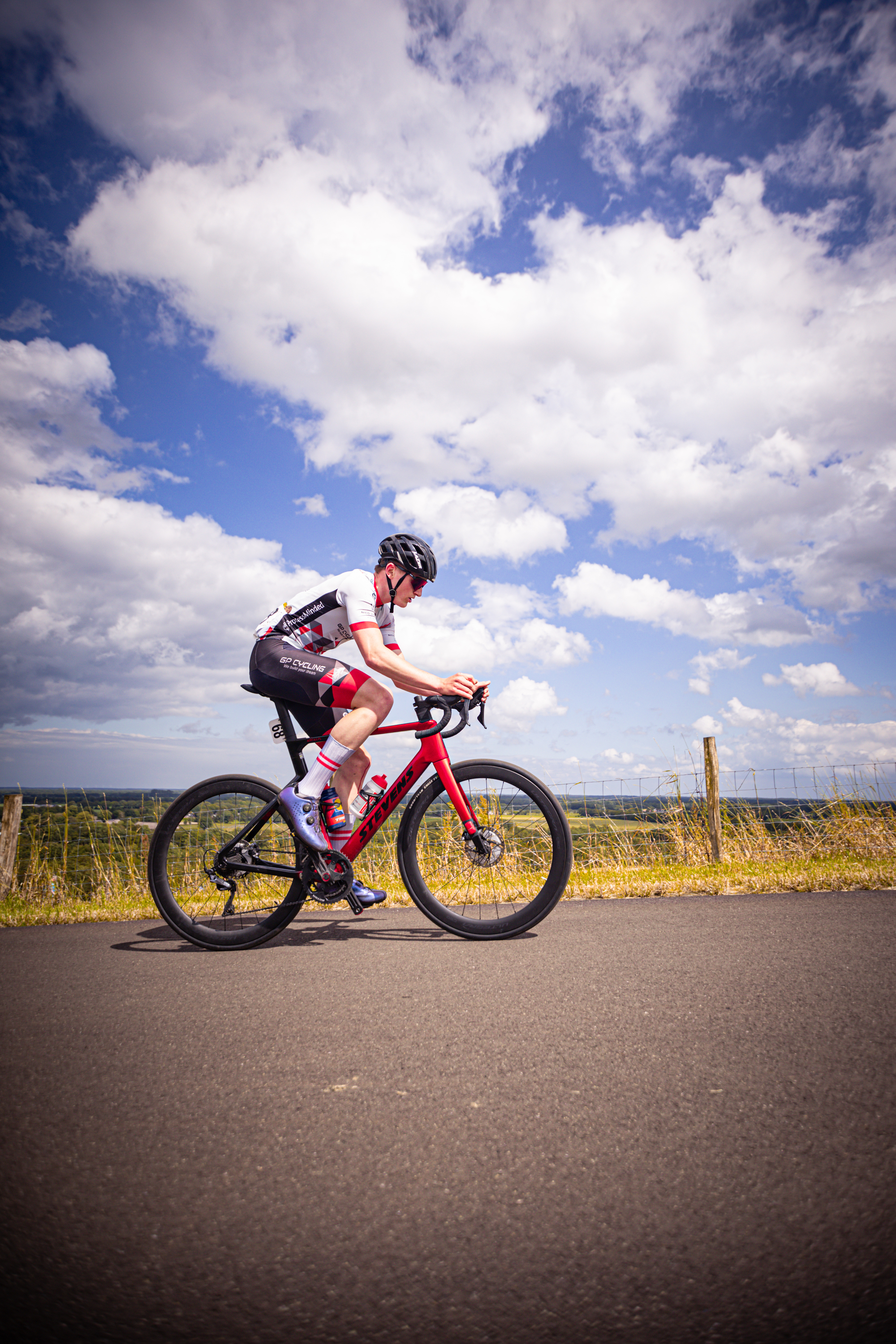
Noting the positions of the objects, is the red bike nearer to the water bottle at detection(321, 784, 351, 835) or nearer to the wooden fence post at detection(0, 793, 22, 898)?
the water bottle at detection(321, 784, 351, 835)

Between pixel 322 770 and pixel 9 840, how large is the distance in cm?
523

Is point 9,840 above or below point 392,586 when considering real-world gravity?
below

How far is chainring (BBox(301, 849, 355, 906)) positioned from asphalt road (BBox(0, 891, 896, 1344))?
842 millimetres

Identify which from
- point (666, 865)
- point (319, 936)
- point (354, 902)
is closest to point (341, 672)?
Result: point (354, 902)

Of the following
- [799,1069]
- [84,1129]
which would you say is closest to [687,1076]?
[799,1069]

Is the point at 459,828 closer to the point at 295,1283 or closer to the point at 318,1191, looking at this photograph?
the point at 318,1191

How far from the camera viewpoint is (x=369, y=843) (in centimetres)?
427

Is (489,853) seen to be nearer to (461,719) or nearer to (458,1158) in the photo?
(461,719)

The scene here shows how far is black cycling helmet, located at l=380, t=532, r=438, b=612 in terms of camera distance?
4.35 metres

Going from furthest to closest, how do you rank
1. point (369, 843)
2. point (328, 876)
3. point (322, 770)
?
point (369, 843)
point (322, 770)
point (328, 876)

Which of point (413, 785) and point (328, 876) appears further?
point (413, 785)

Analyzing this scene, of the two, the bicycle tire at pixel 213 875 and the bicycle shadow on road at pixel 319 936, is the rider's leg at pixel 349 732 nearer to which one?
the bicycle tire at pixel 213 875

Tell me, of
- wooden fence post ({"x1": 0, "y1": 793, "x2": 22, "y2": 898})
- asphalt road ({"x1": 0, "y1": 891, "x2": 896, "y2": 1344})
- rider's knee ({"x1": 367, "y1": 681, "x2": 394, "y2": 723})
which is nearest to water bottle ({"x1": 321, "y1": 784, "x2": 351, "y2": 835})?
rider's knee ({"x1": 367, "y1": 681, "x2": 394, "y2": 723})

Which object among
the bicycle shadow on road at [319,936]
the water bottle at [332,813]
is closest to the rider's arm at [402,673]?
the water bottle at [332,813]
